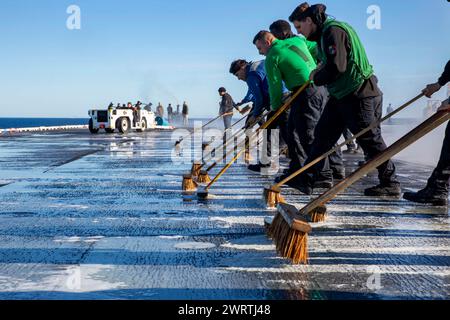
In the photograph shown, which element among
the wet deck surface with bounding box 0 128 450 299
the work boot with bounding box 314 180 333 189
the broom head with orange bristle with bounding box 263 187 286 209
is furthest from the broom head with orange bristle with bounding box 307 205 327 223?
the work boot with bounding box 314 180 333 189

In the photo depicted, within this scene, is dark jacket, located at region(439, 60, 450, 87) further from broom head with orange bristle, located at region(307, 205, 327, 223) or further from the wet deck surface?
broom head with orange bristle, located at region(307, 205, 327, 223)

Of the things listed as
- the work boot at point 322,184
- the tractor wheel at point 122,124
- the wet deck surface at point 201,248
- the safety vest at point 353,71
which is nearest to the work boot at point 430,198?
the wet deck surface at point 201,248

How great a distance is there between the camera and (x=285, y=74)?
6312mm

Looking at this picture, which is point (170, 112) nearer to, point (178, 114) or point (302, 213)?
point (178, 114)

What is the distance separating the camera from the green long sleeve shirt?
20.4ft

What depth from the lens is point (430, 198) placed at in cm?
501

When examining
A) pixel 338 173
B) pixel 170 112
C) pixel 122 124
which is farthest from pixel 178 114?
pixel 338 173

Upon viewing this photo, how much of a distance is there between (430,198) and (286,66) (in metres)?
2.12

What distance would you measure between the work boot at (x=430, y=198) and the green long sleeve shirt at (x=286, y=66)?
1765 mm

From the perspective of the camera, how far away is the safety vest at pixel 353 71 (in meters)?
5.02

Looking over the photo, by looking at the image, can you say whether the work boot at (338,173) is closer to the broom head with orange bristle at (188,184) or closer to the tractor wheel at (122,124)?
the broom head with orange bristle at (188,184)
